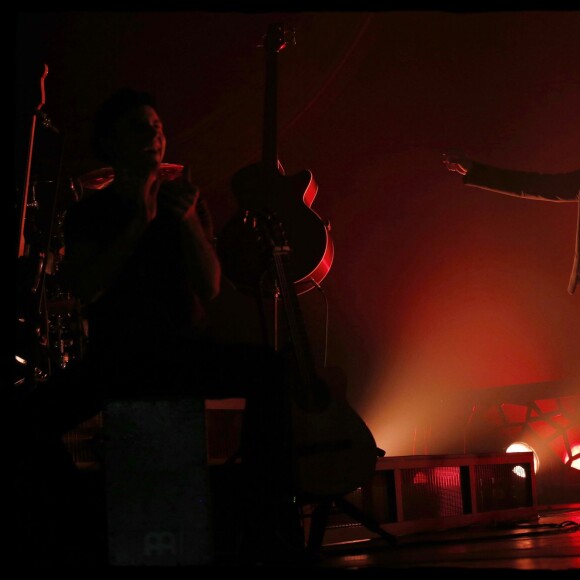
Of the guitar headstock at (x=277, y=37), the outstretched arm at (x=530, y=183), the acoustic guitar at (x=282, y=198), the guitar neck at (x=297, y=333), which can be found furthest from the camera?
the outstretched arm at (x=530, y=183)

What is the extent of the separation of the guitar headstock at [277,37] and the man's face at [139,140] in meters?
1.00

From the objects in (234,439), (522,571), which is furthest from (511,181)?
(522,571)

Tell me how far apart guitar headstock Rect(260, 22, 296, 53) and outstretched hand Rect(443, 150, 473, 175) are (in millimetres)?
965

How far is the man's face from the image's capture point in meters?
2.27

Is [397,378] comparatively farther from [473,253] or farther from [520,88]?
[520,88]

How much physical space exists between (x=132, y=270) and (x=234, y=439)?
96cm

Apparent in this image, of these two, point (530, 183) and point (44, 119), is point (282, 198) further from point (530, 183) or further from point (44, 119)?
point (530, 183)

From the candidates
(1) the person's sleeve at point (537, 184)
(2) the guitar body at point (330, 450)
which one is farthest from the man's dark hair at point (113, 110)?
(1) the person's sleeve at point (537, 184)

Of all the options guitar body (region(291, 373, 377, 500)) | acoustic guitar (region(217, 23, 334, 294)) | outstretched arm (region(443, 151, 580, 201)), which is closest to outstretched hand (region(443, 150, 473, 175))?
outstretched arm (region(443, 151, 580, 201))

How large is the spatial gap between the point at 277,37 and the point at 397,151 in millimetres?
1263

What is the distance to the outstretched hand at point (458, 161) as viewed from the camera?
3729 millimetres

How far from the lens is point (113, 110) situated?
2.30 metres

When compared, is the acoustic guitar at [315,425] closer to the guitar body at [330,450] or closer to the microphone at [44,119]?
the guitar body at [330,450]

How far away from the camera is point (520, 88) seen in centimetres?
405
